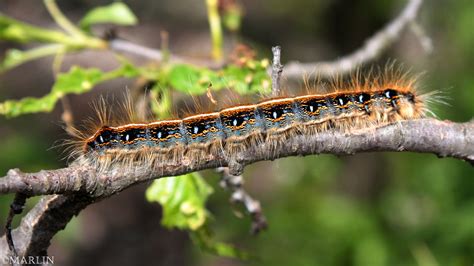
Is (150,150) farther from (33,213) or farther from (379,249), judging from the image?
(379,249)

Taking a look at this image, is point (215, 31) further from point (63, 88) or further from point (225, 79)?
point (63, 88)

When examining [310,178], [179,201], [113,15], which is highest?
[113,15]

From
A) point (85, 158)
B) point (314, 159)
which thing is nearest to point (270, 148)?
point (85, 158)

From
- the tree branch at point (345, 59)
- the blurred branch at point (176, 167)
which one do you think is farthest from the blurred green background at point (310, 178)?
the blurred branch at point (176, 167)

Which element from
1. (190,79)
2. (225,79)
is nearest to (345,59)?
(225,79)

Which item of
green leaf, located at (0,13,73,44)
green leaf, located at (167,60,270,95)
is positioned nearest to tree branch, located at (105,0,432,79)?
green leaf, located at (0,13,73,44)

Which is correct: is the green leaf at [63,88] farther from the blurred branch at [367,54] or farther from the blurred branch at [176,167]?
the blurred branch at [367,54]
